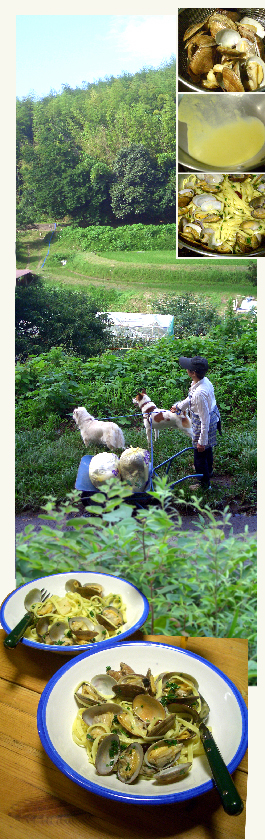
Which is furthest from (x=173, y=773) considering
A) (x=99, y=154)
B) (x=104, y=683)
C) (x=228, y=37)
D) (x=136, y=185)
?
(x=228, y=37)

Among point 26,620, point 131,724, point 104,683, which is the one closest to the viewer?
point 131,724

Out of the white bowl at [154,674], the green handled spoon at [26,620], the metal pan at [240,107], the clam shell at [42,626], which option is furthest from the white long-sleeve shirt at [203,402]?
the white bowl at [154,674]

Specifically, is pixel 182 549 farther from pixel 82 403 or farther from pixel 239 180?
pixel 239 180

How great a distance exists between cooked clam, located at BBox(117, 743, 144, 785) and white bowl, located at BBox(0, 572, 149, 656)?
32 cm

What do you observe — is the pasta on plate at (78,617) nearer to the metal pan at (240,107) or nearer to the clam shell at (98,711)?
the clam shell at (98,711)

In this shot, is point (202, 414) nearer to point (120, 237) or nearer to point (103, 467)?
point (103, 467)

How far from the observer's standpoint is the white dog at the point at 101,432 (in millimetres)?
3205

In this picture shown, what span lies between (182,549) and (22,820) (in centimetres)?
196

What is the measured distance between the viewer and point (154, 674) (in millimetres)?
1726

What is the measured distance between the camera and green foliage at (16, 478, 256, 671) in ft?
10.4

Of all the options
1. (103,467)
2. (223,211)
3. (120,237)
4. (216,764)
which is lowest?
(103,467)

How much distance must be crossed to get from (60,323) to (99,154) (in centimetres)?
78

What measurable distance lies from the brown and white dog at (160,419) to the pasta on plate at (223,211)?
0.75 meters

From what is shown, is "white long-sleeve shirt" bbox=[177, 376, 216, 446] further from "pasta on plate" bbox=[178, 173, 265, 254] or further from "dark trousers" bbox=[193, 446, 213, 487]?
"pasta on plate" bbox=[178, 173, 265, 254]
